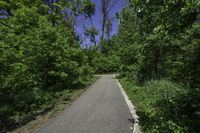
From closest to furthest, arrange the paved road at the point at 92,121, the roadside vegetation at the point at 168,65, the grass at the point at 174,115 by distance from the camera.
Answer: the roadside vegetation at the point at 168,65 < the grass at the point at 174,115 < the paved road at the point at 92,121

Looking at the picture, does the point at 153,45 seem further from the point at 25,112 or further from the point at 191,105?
the point at 25,112

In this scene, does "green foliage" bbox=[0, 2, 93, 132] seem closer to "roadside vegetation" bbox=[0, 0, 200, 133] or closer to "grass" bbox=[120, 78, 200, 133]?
"roadside vegetation" bbox=[0, 0, 200, 133]

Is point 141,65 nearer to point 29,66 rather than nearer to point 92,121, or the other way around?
point 29,66

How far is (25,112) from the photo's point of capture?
11695mm

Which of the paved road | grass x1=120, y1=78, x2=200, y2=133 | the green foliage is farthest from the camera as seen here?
the green foliage

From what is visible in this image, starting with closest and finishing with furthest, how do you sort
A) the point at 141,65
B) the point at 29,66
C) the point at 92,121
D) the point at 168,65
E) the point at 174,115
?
the point at 174,115, the point at 92,121, the point at 29,66, the point at 168,65, the point at 141,65

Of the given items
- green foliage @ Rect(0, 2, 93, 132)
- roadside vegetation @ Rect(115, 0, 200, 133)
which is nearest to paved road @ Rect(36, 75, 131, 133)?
roadside vegetation @ Rect(115, 0, 200, 133)

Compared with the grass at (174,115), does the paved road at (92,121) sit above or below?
below

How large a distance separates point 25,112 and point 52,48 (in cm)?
617

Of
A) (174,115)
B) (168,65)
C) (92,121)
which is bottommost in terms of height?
(92,121)

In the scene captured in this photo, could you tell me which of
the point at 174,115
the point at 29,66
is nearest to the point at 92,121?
A: the point at 174,115

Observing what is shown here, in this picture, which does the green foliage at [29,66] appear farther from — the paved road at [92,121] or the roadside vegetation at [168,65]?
the roadside vegetation at [168,65]

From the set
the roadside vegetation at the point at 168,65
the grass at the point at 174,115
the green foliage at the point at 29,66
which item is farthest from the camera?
the green foliage at the point at 29,66

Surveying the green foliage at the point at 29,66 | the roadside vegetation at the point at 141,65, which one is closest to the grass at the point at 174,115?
the roadside vegetation at the point at 141,65
